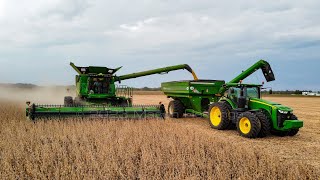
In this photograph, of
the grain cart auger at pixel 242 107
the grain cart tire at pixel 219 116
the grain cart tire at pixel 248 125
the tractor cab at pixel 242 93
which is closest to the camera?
the grain cart tire at pixel 248 125

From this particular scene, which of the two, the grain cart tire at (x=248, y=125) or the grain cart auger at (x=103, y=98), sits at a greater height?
the grain cart auger at (x=103, y=98)

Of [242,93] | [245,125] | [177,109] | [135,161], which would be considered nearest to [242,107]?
[242,93]

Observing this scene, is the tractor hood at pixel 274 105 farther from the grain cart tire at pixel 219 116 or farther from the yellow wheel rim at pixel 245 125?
the grain cart tire at pixel 219 116

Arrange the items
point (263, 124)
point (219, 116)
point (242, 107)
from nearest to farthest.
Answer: point (263, 124)
point (242, 107)
point (219, 116)

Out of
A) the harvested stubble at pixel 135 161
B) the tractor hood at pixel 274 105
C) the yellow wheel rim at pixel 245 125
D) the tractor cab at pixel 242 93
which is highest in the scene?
the tractor cab at pixel 242 93

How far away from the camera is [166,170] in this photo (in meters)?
5.52

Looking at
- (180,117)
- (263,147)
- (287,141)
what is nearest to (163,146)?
(263,147)

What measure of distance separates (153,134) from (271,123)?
3.75 metres

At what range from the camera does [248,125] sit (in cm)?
995

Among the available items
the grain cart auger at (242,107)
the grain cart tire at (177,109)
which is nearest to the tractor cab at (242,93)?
the grain cart auger at (242,107)

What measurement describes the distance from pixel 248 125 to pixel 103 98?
7.21 metres

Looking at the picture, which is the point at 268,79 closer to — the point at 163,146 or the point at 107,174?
the point at 163,146

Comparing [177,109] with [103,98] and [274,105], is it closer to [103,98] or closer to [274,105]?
[103,98]

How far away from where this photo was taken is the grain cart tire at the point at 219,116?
36.5ft
